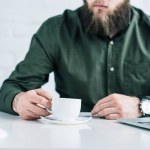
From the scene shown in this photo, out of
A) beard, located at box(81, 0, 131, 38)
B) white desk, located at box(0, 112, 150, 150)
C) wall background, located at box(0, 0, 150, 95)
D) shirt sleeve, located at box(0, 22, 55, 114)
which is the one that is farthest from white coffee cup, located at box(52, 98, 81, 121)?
wall background, located at box(0, 0, 150, 95)

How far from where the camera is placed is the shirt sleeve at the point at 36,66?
3.76 feet

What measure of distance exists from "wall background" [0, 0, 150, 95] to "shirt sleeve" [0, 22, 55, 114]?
45 cm

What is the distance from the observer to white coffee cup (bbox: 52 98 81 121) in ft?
2.44

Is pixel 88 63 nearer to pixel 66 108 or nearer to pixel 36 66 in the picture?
pixel 36 66

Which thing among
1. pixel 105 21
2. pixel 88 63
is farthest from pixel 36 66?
pixel 105 21

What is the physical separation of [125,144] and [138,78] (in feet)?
2.20

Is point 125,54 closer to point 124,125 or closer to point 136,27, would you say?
point 136,27

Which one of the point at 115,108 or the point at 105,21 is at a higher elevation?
the point at 105,21

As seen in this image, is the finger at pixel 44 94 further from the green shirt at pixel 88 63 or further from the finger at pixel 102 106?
the green shirt at pixel 88 63

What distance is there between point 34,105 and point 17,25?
3.09ft

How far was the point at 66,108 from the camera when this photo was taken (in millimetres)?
750

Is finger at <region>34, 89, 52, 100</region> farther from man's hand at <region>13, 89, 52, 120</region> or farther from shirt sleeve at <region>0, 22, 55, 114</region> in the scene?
shirt sleeve at <region>0, 22, 55, 114</region>

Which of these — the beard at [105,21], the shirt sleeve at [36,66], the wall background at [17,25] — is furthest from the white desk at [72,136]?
the wall background at [17,25]

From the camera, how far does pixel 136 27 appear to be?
125cm
